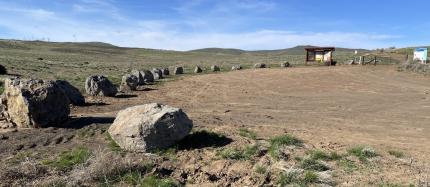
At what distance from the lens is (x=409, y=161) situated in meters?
11.6

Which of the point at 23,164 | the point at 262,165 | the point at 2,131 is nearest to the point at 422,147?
the point at 262,165

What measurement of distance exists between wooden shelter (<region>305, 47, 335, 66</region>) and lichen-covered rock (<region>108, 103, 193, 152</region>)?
37963mm

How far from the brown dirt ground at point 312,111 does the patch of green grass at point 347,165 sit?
323 mm

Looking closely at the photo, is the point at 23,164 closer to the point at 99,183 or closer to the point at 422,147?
the point at 99,183

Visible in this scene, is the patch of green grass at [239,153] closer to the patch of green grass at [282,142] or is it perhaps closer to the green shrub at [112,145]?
the patch of green grass at [282,142]

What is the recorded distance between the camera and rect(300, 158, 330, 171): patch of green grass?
35.5ft

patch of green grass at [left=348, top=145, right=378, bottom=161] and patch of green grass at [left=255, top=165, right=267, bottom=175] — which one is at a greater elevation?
patch of green grass at [left=348, top=145, right=378, bottom=161]

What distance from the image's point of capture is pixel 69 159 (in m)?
11.5

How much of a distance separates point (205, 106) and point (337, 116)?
16.5 ft

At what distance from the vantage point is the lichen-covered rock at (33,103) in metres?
14.3

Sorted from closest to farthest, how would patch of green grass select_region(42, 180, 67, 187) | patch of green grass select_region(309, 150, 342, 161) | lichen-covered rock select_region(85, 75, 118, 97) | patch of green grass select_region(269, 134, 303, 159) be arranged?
patch of green grass select_region(42, 180, 67, 187), patch of green grass select_region(309, 150, 342, 161), patch of green grass select_region(269, 134, 303, 159), lichen-covered rock select_region(85, 75, 118, 97)

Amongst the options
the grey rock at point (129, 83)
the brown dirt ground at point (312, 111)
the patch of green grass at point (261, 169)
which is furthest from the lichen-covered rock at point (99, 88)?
the patch of green grass at point (261, 169)

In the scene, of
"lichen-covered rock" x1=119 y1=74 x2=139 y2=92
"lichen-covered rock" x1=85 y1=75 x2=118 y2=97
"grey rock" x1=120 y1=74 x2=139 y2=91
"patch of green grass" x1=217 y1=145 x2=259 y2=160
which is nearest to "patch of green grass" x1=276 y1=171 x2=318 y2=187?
"patch of green grass" x1=217 y1=145 x2=259 y2=160

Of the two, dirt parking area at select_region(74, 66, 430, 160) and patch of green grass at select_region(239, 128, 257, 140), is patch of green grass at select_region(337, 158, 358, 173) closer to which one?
dirt parking area at select_region(74, 66, 430, 160)
